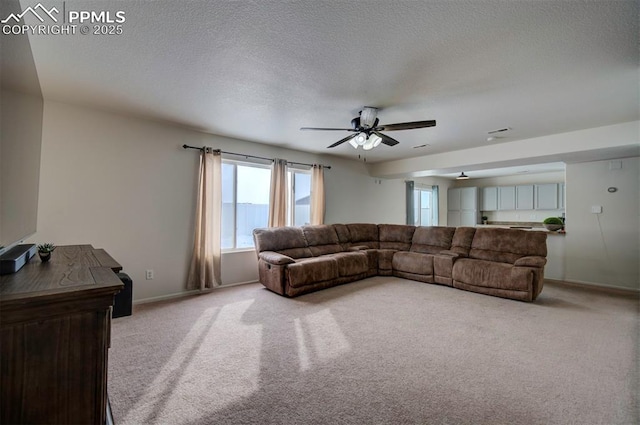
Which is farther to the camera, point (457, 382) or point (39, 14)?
point (457, 382)

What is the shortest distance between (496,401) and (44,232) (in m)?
4.60

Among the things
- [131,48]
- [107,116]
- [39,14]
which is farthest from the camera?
[107,116]

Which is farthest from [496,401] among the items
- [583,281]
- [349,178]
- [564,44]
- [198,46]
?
[349,178]

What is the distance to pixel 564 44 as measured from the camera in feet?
7.03

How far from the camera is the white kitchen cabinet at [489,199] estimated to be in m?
8.75

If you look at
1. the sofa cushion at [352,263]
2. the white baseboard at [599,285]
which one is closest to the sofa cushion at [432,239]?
the sofa cushion at [352,263]

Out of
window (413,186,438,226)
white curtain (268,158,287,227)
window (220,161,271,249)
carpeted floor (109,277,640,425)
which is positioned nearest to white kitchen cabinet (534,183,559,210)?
window (413,186,438,226)

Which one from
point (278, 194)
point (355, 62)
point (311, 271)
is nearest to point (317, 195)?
point (278, 194)

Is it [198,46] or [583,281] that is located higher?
[198,46]

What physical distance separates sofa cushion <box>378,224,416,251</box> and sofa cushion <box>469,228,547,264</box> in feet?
4.15

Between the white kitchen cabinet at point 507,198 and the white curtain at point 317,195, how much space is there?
6.04m

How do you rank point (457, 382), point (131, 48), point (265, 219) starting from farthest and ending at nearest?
point (265, 219) < point (131, 48) < point (457, 382)

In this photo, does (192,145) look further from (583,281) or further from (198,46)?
(583,281)

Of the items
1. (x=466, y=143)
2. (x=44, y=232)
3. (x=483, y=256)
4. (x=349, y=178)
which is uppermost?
(x=466, y=143)
